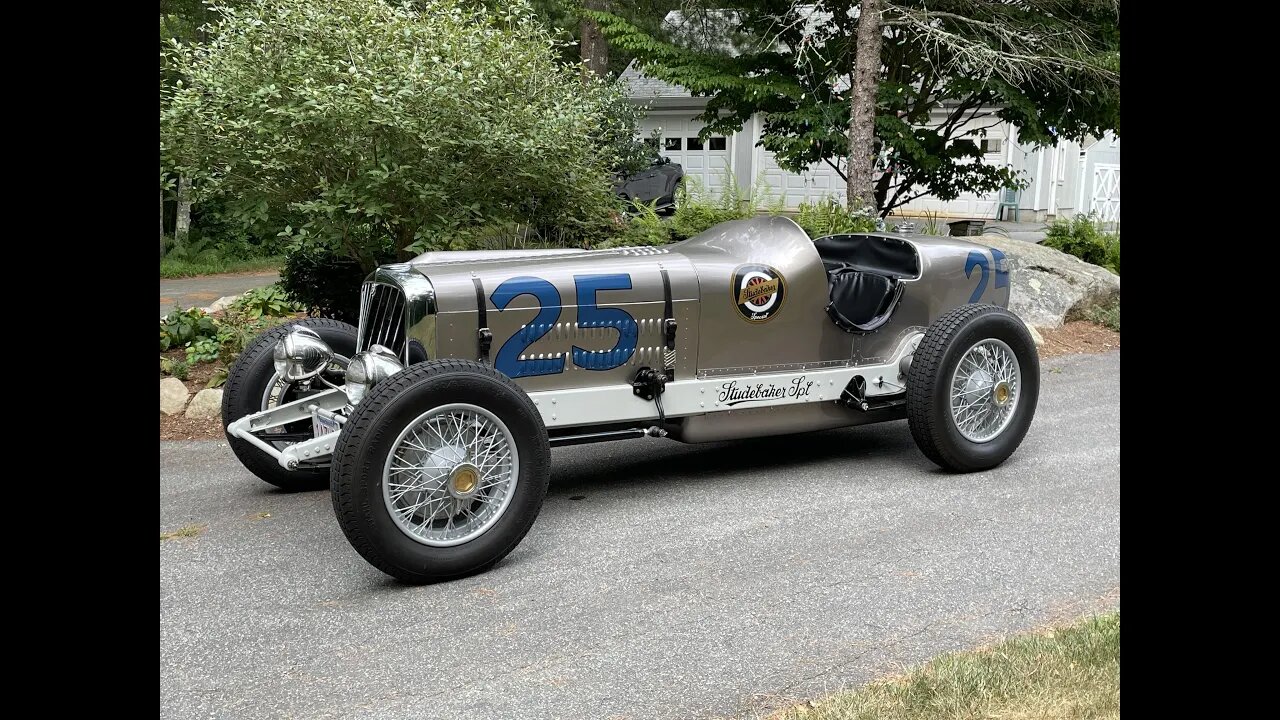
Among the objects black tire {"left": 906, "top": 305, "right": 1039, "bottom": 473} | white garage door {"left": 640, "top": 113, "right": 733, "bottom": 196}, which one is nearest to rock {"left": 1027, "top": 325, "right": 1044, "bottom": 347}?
black tire {"left": 906, "top": 305, "right": 1039, "bottom": 473}

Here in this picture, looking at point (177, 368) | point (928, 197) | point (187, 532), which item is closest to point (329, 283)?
point (177, 368)

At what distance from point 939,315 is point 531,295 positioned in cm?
267

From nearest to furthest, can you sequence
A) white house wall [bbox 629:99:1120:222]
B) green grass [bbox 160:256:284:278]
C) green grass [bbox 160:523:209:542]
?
green grass [bbox 160:523:209:542], green grass [bbox 160:256:284:278], white house wall [bbox 629:99:1120:222]

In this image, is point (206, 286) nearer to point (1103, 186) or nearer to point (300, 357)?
point (300, 357)

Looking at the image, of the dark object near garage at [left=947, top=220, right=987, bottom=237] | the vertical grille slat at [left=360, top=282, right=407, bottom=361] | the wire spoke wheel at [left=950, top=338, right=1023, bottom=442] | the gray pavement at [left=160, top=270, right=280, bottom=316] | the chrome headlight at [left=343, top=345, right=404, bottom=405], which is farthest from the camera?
the dark object near garage at [left=947, top=220, right=987, bottom=237]

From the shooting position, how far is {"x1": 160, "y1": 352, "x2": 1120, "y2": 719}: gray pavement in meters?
3.39

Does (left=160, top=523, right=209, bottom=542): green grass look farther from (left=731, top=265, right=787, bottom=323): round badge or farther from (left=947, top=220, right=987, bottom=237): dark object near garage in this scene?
(left=947, top=220, right=987, bottom=237): dark object near garage

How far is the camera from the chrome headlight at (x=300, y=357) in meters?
5.25

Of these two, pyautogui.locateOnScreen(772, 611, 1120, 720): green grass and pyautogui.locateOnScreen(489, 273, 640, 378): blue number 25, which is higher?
pyautogui.locateOnScreen(489, 273, 640, 378): blue number 25

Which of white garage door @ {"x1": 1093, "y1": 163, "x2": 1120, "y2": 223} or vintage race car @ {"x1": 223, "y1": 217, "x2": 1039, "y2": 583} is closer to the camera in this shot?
vintage race car @ {"x1": 223, "y1": 217, "x2": 1039, "y2": 583}
